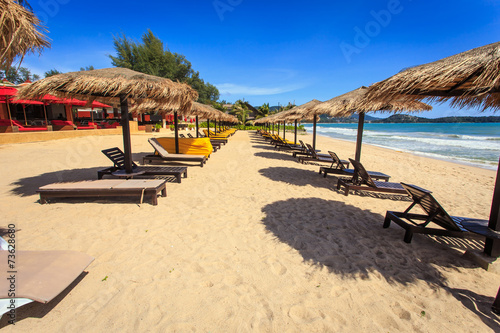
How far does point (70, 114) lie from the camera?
1859 centimetres

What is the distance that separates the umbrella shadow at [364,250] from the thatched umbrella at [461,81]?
0.73 meters

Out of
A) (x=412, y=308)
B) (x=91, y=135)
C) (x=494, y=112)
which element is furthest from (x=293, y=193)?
(x=91, y=135)

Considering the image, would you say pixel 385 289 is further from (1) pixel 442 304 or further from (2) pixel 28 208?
(2) pixel 28 208

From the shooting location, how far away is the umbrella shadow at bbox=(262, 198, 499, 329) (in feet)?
7.84

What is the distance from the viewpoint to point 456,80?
9.02 ft

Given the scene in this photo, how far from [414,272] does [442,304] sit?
45 centimetres

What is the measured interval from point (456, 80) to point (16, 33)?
214 inches

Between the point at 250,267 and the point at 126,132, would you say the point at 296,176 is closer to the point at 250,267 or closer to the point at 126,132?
the point at 250,267

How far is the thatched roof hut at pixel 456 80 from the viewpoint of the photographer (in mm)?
2344

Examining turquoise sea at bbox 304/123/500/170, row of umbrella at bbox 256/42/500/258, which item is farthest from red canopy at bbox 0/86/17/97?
turquoise sea at bbox 304/123/500/170

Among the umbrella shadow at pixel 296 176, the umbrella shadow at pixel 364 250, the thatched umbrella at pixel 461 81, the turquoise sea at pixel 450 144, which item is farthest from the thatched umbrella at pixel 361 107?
the turquoise sea at pixel 450 144

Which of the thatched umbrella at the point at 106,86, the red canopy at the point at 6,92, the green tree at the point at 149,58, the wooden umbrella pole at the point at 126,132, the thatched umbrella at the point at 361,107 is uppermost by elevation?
the green tree at the point at 149,58

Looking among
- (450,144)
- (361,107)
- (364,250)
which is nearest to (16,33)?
(364,250)

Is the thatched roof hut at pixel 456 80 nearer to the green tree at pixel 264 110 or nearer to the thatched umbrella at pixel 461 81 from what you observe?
the thatched umbrella at pixel 461 81
